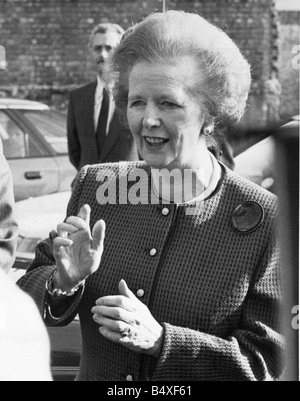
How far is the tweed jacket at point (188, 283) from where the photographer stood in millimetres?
1757

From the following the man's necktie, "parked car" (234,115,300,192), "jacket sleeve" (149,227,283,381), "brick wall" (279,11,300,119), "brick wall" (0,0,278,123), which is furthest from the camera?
the man's necktie

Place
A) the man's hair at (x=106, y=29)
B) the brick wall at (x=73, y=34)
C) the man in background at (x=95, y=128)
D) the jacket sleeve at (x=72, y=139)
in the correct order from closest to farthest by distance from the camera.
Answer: the brick wall at (x=73, y=34) → the man's hair at (x=106, y=29) → the man in background at (x=95, y=128) → the jacket sleeve at (x=72, y=139)

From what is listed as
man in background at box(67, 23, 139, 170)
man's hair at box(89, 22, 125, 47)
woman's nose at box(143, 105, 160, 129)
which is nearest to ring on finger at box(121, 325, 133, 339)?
woman's nose at box(143, 105, 160, 129)

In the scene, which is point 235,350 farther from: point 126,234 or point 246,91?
point 246,91

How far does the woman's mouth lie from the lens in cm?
181

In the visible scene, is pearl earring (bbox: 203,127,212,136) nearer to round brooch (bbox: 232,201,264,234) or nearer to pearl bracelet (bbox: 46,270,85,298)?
round brooch (bbox: 232,201,264,234)

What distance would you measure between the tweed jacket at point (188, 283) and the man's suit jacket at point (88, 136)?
5.85ft

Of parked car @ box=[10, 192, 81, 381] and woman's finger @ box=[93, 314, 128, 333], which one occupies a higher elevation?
woman's finger @ box=[93, 314, 128, 333]

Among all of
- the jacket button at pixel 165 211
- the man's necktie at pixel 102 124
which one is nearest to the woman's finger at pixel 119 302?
the jacket button at pixel 165 211

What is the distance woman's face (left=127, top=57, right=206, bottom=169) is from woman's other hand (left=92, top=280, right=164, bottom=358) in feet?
1.04

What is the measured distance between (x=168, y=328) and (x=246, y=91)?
58 centimetres

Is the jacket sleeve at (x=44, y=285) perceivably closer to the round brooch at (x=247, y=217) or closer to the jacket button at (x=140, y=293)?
the jacket button at (x=140, y=293)

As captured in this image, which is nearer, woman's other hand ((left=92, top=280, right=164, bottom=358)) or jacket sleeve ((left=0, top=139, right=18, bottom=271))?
woman's other hand ((left=92, top=280, right=164, bottom=358))

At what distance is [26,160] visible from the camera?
4.71 m
